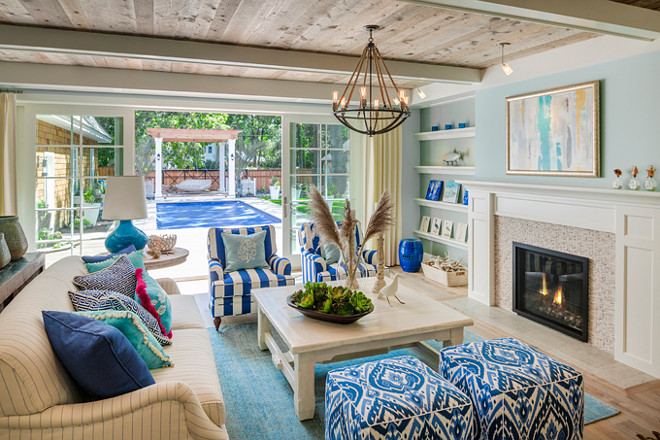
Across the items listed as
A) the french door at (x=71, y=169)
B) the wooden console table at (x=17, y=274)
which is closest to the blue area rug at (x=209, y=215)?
the french door at (x=71, y=169)

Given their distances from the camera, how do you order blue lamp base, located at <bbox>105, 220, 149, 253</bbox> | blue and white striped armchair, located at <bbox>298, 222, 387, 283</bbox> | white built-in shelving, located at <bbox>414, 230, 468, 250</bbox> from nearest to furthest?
blue lamp base, located at <bbox>105, 220, 149, 253</bbox> → blue and white striped armchair, located at <bbox>298, 222, 387, 283</bbox> → white built-in shelving, located at <bbox>414, 230, 468, 250</bbox>

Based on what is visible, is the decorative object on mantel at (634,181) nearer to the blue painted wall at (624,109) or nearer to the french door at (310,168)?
the blue painted wall at (624,109)

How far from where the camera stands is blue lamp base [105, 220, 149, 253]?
12.1 ft

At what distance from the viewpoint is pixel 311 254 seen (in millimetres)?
4594

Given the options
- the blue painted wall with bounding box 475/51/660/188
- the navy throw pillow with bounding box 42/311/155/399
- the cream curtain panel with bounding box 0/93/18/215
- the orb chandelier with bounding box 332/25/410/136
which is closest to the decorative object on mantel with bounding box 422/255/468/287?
the blue painted wall with bounding box 475/51/660/188

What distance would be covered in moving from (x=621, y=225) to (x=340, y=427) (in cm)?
249

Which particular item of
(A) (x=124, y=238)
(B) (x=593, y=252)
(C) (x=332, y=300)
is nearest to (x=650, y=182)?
(B) (x=593, y=252)

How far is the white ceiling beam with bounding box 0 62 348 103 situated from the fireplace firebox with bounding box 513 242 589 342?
2779 mm

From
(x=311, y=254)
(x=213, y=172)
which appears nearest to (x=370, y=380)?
(x=311, y=254)

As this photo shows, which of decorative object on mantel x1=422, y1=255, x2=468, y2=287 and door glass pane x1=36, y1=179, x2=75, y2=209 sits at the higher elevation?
door glass pane x1=36, y1=179, x2=75, y2=209

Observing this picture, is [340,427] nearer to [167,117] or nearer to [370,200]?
[370,200]

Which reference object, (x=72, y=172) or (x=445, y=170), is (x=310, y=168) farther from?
(x=72, y=172)

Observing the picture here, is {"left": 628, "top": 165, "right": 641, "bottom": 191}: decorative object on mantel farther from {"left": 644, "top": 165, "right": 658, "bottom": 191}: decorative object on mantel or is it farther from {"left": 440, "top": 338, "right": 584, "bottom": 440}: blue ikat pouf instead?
{"left": 440, "top": 338, "right": 584, "bottom": 440}: blue ikat pouf

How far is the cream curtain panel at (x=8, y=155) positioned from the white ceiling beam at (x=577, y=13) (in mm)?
4260
